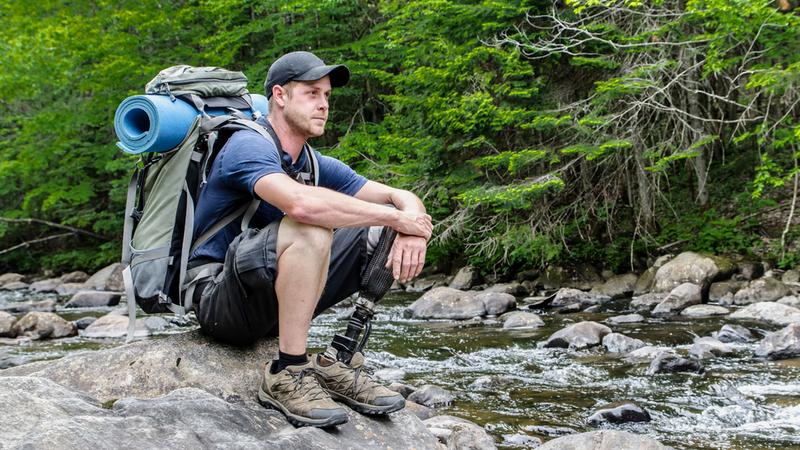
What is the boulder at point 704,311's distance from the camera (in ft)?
33.7

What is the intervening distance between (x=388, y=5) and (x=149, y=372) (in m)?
14.1

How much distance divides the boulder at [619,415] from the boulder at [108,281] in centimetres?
1569

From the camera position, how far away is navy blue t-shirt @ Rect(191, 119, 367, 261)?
11.2ft

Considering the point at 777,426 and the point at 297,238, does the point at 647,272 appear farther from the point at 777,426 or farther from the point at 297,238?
A: the point at 297,238

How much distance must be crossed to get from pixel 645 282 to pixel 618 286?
0.47 m

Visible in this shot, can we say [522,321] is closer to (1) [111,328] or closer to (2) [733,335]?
(2) [733,335]

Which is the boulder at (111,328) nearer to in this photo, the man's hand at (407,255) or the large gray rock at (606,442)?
the large gray rock at (606,442)

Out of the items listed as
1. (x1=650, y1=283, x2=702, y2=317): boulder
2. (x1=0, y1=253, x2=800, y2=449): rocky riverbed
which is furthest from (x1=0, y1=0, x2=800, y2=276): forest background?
(x1=650, y1=283, x2=702, y2=317): boulder

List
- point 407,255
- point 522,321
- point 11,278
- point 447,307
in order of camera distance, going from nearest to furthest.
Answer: point 407,255, point 522,321, point 447,307, point 11,278

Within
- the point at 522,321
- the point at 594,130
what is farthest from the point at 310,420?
the point at 594,130

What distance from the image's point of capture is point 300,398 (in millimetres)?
3344

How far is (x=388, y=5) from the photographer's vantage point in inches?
658

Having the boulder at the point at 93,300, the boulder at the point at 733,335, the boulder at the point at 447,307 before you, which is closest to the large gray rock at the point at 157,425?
the boulder at the point at 733,335

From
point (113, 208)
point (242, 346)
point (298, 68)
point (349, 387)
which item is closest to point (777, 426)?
point (349, 387)
